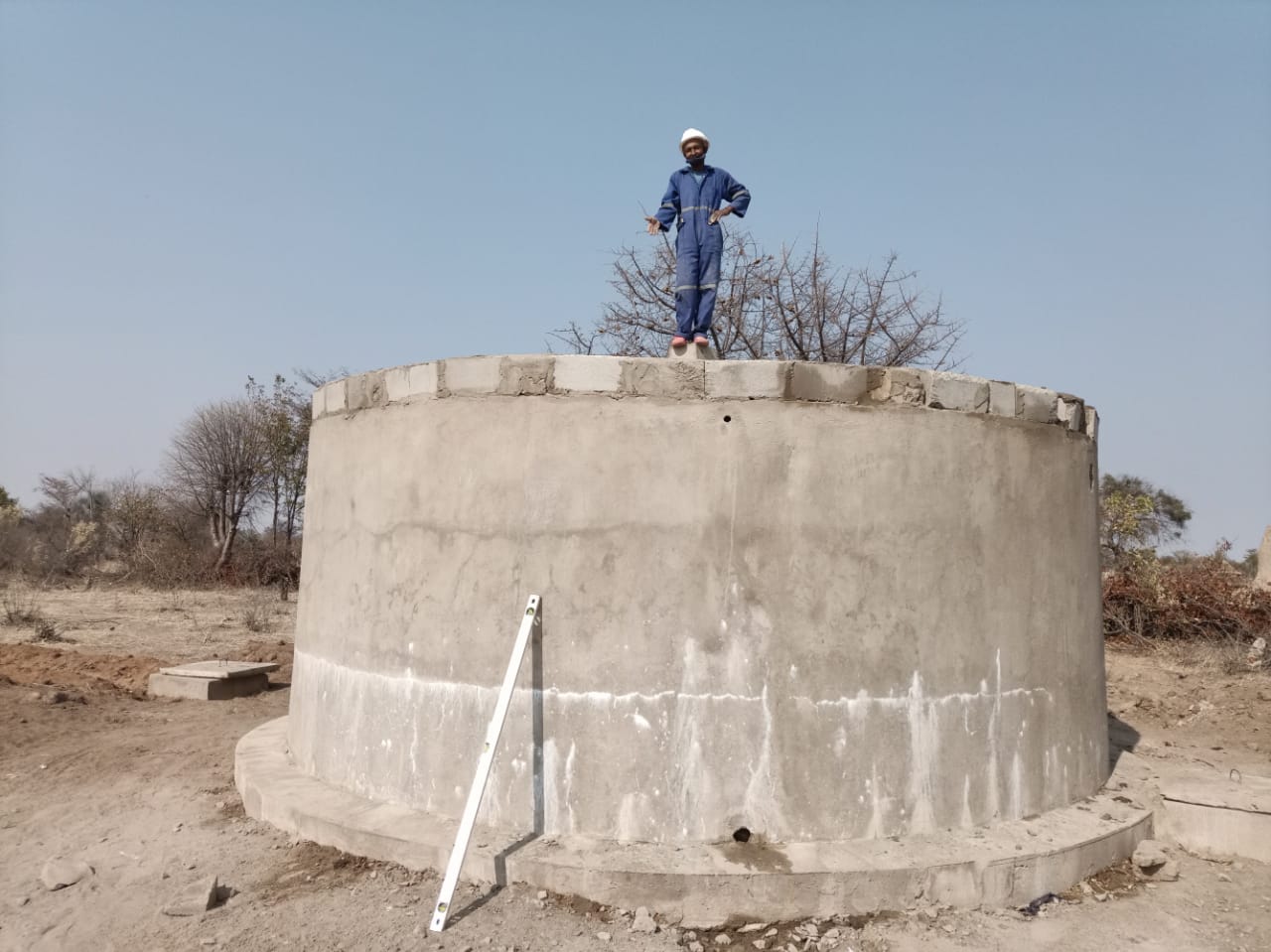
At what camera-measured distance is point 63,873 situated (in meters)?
4.46

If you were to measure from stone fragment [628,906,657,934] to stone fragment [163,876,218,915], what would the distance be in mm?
1911

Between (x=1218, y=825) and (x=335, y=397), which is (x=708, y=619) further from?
(x=1218, y=825)

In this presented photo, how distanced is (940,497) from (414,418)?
2.82m

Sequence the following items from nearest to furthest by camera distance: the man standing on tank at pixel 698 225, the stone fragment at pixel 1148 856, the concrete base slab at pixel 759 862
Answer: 1. the concrete base slab at pixel 759 862
2. the stone fragment at pixel 1148 856
3. the man standing on tank at pixel 698 225

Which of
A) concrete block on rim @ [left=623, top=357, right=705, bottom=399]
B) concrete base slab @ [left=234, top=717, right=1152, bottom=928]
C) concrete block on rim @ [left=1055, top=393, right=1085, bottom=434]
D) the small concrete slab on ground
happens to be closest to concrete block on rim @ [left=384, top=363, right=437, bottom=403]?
concrete block on rim @ [left=623, top=357, right=705, bottom=399]

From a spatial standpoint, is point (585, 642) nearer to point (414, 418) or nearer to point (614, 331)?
point (414, 418)

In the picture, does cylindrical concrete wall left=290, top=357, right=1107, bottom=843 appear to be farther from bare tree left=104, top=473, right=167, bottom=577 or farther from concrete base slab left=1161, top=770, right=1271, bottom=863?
bare tree left=104, top=473, right=167, bottom=577

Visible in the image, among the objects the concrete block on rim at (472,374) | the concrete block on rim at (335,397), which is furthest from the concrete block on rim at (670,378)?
the concrete block on rim at (335,397)

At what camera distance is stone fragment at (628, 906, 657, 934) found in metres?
3.73

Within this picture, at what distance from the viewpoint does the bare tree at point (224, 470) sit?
2823 centimetres

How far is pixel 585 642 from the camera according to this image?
4.32 metres

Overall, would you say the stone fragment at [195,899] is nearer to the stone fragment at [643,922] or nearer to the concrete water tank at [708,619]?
the concrete water tank at [708,619]

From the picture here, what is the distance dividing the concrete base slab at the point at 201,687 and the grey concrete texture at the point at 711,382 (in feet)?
19.5

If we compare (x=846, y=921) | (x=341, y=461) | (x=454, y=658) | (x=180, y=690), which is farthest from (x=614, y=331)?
(x=846, y=921)
